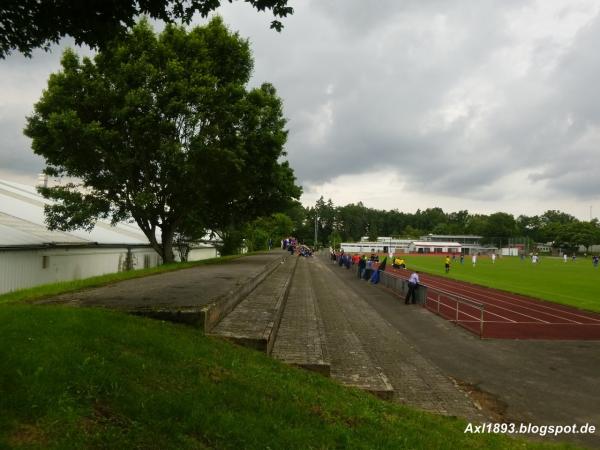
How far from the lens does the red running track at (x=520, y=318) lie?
13203 mm

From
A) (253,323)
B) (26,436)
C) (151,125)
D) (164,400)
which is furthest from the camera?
(151,125)

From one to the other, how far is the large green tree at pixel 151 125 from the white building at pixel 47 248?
1.44m

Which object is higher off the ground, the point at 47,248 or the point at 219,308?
the point at 47,248

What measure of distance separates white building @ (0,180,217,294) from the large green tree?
1.44 meters

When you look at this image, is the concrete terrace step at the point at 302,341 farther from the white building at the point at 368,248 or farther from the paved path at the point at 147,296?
the white building at the point at 368,248

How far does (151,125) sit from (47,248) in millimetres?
6807

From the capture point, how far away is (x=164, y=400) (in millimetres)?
4410

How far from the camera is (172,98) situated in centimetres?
1945

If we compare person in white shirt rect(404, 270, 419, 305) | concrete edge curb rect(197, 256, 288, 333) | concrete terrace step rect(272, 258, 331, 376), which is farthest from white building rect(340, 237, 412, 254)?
concrete edge curb rect(197, 256, 288, 333)

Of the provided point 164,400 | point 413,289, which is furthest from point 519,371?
point 413,289

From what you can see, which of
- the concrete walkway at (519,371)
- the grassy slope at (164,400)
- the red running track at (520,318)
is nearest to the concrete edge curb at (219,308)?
the grassy slope at (164,400)

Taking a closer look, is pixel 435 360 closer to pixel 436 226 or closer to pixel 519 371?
pixel 519 371

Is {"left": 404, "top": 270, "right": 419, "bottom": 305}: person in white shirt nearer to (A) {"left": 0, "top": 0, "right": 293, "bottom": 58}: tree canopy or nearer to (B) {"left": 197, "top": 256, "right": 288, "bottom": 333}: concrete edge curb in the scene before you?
(B) {"left": 197, "top": 256, "right": 288, "bottom": 333}: concrete edge curb

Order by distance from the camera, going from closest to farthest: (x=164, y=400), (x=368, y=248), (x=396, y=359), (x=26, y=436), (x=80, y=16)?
(x=26, y=436) → (x=164, y=400) → (x=80, y=16) → (x=396, y=359) → (x=368, y=248)
